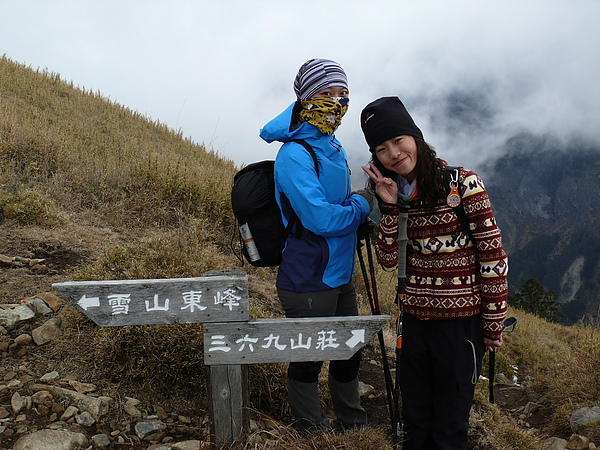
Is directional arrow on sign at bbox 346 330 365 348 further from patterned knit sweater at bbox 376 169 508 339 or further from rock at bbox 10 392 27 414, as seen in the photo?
rock at bbox 10 392 27 414

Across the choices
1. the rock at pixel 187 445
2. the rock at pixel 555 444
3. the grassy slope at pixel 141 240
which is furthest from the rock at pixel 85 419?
the rock at pixel 555 444

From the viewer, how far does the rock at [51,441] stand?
2590 mm

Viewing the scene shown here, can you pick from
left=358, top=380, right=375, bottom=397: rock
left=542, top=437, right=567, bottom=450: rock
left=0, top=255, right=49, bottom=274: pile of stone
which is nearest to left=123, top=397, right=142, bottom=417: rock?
left=358, top=380, right=375, bottom=397: rock

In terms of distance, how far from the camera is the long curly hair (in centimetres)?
222

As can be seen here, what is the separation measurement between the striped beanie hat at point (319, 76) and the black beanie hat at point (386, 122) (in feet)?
1.07

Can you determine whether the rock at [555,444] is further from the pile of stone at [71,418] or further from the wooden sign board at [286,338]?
the pile of stone at [71,418]

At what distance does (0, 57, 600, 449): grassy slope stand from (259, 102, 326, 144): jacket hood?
64.4 inches

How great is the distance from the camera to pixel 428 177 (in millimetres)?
2221

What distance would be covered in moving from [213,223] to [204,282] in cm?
467

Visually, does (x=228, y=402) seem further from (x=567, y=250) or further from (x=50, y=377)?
(x=567, y=250)

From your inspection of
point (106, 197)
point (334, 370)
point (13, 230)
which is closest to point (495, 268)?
point (334, 370)

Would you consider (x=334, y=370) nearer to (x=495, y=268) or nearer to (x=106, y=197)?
(x=495, y=268)

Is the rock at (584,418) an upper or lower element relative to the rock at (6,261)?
lower

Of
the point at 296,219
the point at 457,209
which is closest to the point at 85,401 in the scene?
the point at 296,219
